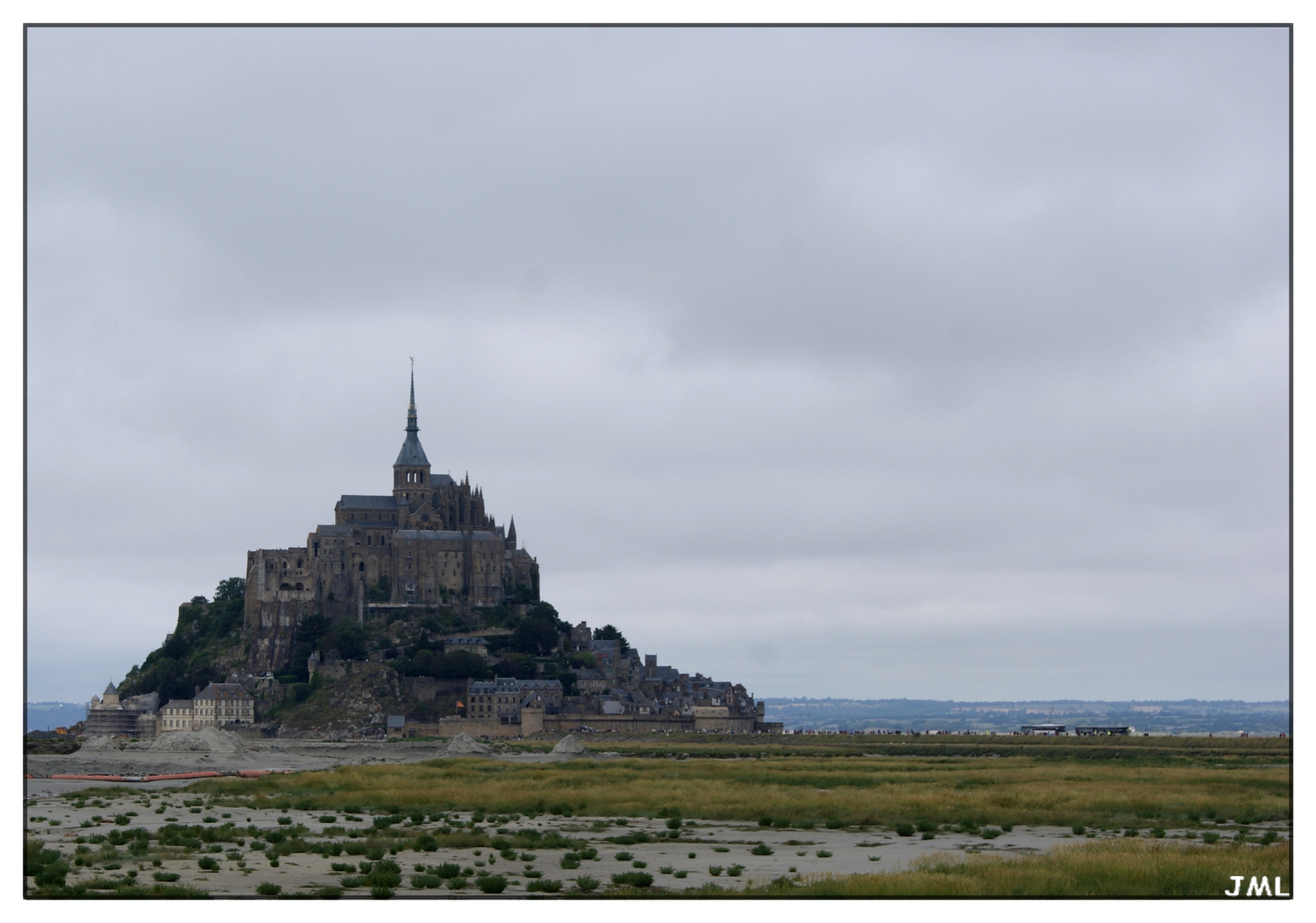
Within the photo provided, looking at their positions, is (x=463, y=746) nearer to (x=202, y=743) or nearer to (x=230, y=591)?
(x=202, y=743)

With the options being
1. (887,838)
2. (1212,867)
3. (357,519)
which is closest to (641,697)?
(357,519)

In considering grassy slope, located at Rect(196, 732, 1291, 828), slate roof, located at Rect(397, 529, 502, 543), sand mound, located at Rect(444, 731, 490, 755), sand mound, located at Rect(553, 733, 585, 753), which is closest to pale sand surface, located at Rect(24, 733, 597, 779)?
sand mound, located at Rect(553, 733, 585, 753)

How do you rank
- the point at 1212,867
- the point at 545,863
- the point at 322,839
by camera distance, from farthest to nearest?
the point at 322,839 < the point at 545,863 < the point at 1212,867

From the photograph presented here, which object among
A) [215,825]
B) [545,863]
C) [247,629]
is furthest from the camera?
[247,629]

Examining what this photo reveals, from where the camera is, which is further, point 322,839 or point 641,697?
point 641,697

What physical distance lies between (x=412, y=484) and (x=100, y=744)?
5807 cm

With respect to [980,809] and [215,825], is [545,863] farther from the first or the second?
[980,809]

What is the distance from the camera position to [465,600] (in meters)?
176

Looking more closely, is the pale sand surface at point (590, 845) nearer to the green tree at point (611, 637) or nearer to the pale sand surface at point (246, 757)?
the pale sand surface at point (246, 757)

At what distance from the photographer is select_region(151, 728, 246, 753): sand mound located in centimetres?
11806

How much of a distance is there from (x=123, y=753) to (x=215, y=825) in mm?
79001

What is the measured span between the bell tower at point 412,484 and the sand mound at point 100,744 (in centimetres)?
4542

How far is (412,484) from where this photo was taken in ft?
607

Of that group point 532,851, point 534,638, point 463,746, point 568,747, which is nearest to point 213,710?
point 534,638
